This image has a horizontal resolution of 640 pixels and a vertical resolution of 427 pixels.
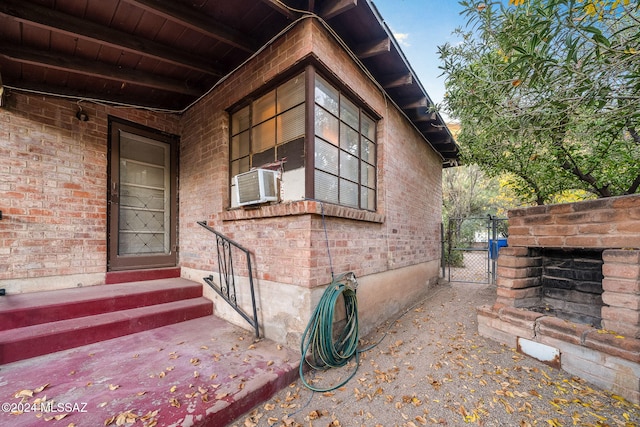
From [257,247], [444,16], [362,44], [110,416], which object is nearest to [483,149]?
[444,16]

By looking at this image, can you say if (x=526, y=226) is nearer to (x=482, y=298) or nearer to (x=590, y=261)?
(x=590, y=261)

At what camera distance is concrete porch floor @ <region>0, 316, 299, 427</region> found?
1564 mm

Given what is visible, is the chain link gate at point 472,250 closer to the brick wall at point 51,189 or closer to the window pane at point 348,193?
the window pane at point 348,193

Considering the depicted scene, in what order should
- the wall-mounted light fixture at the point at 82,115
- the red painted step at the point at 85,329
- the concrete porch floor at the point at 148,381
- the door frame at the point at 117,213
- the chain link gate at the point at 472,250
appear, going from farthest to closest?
the chain link gate at the point at 472,250 → the door frame at the point at 117,213 → the wall-mounted light fixture at the point at 82,115 → the red painted step at the point at 85,329 → the concrete porch floor at the point at 148,381

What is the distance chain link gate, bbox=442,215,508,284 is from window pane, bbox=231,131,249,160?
4.79 meters

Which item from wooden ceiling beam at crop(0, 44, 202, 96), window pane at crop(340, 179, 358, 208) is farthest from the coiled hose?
wooden ceiling beam at crop(0, 44, 202, 96)

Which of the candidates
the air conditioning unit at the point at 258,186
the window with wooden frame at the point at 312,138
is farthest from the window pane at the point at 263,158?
the air conditioning unit at the point at 258,186

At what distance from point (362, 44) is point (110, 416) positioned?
3977 mm

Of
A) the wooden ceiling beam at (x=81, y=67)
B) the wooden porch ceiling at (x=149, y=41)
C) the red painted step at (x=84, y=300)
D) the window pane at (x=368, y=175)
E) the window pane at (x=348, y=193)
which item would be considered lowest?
the red painted step at (x=84, y=300)

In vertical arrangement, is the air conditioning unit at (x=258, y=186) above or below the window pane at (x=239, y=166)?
below

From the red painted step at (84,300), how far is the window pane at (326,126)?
8.50 ft

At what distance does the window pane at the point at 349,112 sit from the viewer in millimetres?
3182

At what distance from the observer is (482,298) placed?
4.24m

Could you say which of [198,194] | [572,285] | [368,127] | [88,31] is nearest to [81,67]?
[88,31]
